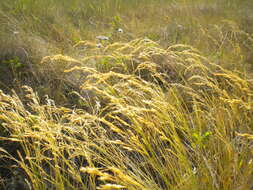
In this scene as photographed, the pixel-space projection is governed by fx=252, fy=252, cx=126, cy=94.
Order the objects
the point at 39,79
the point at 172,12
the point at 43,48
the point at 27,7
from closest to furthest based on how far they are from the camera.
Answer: the point at 39,79 → the point at 43,48 → the point at 27,7 → the point at 172,12

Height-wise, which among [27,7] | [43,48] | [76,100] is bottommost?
[76,100]

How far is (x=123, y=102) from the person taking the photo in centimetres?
176

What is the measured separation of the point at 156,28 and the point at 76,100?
2.58 meters

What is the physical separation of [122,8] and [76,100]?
4.04 meters

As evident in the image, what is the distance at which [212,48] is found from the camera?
3.63 m

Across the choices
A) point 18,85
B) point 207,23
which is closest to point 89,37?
point 18,85

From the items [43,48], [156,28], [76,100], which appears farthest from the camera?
[156,28]

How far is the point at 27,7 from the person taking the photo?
13.0ft

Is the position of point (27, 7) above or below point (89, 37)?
above

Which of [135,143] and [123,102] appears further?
[123,102]

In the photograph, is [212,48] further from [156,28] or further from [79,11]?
[79,11]

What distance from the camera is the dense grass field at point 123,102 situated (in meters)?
1.29

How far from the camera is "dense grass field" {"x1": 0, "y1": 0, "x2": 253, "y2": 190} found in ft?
4.23

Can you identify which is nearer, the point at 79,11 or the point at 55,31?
the point at 55,31
